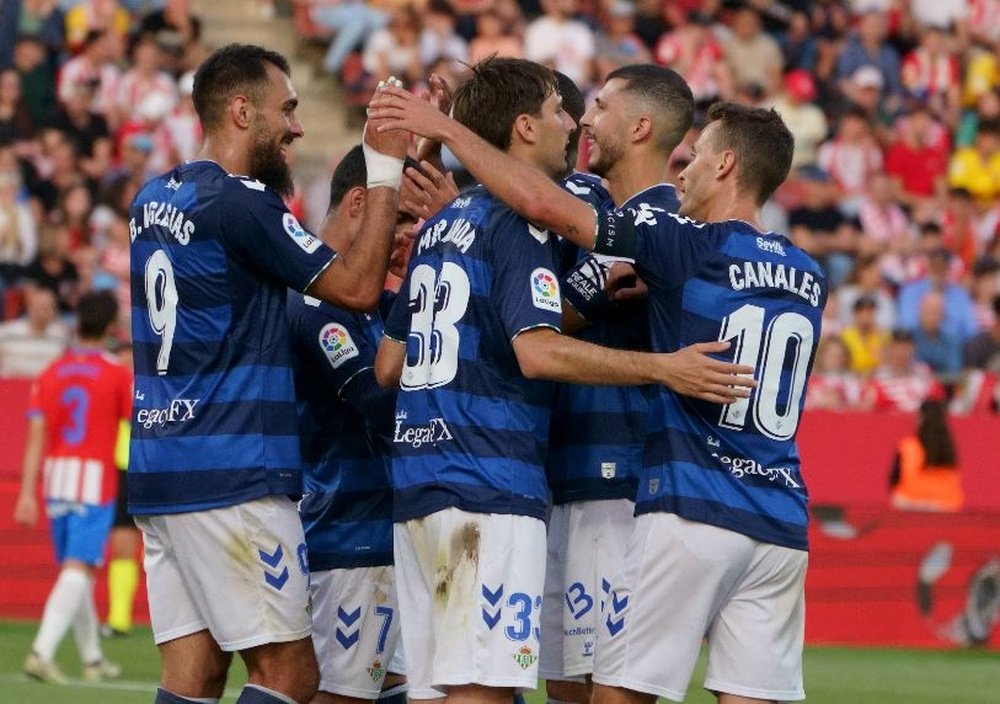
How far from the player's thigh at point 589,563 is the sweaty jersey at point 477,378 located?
2.15 ft

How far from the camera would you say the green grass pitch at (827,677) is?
11422 mm

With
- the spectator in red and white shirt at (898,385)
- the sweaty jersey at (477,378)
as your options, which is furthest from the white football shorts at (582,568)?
the spectator in red and white shirt at (898,385)

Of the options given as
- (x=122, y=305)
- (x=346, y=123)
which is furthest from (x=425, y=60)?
(x=122, y=305)

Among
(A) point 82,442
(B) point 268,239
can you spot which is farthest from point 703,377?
(A) point 82,442

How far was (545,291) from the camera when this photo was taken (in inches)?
261

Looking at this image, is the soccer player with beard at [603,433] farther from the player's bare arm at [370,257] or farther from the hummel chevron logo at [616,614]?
the player's bare arm at [370,257]

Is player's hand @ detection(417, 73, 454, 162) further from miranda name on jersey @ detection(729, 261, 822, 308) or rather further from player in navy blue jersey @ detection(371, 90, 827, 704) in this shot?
miranda name on jersey @ detection(729, 261, 822, 308)

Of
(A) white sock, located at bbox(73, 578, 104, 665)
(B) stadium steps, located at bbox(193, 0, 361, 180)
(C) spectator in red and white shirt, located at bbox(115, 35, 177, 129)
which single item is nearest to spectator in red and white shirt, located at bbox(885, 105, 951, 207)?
(B) stadium steps, located at bbox(193, 0, 361, 180)

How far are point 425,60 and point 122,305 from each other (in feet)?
16.3

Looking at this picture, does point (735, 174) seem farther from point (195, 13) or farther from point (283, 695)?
point (195, 13)

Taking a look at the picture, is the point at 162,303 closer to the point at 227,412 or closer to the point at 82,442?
the point at 227,412

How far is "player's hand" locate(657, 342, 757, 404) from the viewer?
21.3 feet

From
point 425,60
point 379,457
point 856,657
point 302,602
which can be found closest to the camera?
point 302,602

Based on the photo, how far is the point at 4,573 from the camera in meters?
14.9
